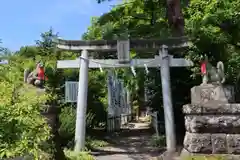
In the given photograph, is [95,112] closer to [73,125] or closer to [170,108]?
[73,125]

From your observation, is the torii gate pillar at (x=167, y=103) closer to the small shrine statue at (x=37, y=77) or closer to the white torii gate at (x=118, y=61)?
the white torii gate at (x=118, y=61)

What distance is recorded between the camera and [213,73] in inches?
300

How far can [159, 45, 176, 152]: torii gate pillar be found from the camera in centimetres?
910

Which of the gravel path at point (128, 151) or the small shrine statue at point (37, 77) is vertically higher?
the small shrine statue at point (37, 77)

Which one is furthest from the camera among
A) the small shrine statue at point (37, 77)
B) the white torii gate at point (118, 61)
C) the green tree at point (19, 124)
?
the white torii gate at point (118, 61)

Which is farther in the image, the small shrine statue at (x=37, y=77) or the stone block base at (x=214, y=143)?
the small shrine statue at (x=37, y=77)

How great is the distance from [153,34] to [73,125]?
209 inches

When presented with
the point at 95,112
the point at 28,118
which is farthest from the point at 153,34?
the point at 28,118

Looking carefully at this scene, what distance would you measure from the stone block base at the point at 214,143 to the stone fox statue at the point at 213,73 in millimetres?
1349

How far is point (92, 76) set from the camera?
14086 mm

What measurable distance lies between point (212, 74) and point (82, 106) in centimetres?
404

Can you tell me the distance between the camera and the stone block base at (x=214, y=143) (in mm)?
6789

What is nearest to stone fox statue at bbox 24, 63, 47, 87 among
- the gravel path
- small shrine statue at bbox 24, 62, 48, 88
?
small shrine statue at bbox 24, 62, 48, 88

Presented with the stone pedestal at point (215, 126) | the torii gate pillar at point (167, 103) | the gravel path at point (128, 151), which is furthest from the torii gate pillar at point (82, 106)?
the stone pedestal at point (215, 126)
